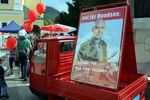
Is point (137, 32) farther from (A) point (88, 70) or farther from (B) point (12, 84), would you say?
(B) point (12, 84)

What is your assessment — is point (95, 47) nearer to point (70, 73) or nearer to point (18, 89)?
point (70, 73)

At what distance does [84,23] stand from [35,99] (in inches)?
111

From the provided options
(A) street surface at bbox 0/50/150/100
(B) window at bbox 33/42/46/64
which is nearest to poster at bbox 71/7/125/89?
(B) window at bbox 33/42/46/64

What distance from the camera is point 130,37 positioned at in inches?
125

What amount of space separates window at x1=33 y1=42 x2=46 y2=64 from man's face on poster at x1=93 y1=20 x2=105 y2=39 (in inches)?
60.8

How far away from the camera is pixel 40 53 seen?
174 inches

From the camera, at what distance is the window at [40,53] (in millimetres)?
4237

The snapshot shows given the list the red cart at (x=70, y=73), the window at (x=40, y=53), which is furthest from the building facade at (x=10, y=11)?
the red cart at (x=70, y=73)

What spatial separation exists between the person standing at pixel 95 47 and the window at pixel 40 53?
1253mm

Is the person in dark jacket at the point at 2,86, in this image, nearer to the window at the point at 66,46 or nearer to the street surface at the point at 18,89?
the street surface at the point at 18,89

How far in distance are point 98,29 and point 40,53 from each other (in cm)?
187

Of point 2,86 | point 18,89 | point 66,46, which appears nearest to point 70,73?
point 66,46

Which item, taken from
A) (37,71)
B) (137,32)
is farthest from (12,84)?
(137,32)

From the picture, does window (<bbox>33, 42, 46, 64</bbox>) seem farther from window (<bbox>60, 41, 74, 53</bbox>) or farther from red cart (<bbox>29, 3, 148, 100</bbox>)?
window (<bbox>60, 41, 74, 53</bbox>)
